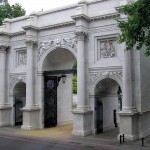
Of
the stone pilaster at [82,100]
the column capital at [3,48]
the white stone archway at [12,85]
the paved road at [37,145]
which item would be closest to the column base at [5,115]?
the white stone archway at [12,85]

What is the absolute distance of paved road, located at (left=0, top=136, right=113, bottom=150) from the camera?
15828 mm

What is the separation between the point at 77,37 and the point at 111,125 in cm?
778

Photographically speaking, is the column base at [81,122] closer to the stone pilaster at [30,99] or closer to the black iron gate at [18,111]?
the stone pilaster at [30,99]

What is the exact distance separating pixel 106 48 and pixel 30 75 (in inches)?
271

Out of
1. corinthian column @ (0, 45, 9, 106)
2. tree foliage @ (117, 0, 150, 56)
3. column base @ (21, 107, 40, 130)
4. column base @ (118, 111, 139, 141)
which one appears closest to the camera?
tree foliage @ (117, 0, 150, 56)

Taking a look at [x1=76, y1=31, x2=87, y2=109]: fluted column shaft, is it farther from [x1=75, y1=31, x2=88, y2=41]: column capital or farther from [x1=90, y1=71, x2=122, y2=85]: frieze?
[x1=90, y1=71, x2=122, y2=85]: frieze

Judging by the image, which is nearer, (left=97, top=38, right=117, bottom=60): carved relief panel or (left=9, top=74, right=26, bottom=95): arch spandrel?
(left=97, top=38, right=117, bottom=60): carved relief panel

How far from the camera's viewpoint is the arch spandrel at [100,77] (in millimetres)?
19195

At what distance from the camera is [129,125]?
57.3 feet

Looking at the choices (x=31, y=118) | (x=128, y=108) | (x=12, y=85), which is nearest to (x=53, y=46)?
(x=12, y=85)

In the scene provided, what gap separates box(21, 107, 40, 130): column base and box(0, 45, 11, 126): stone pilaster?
295 cm

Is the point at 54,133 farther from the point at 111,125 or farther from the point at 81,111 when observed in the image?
the point at 111,125

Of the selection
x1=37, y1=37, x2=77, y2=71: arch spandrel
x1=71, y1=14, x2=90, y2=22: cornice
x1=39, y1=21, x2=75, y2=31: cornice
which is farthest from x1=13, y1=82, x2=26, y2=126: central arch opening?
x1=71, y1=14, x2=90, y2=22: cornice

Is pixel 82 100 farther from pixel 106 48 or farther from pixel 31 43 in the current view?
pixel 31 43
